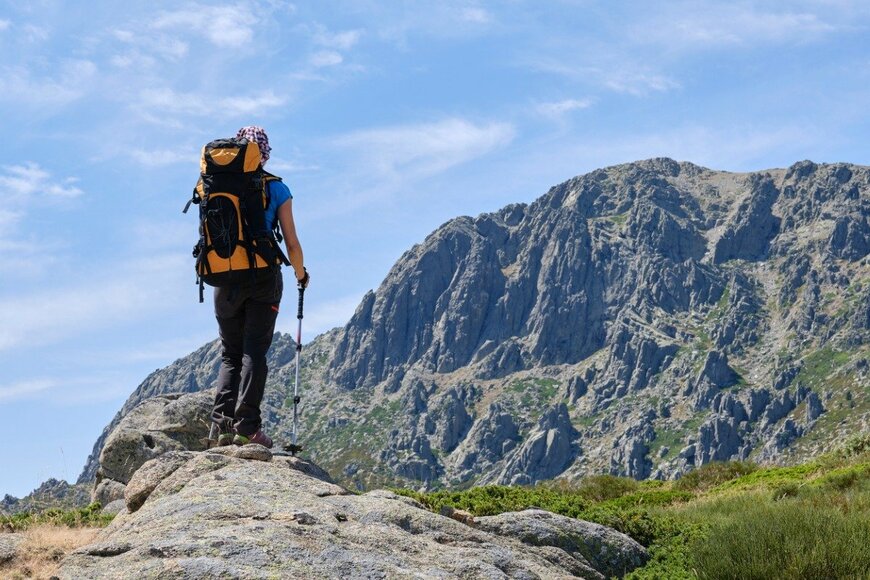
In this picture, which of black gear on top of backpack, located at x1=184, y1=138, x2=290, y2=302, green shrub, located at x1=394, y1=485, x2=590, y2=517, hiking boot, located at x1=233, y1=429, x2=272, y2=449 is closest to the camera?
black gear on top of backpack, located at x1=184, y1=138, x2=290, y2=302

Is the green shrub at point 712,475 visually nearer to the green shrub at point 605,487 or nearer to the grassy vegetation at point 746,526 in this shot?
the green shrub at point 605,487

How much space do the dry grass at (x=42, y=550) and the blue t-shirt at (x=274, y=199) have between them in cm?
431

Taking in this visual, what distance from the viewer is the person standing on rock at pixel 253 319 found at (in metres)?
11.5

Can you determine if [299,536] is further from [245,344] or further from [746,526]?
[746,526]

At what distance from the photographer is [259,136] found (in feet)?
38.4

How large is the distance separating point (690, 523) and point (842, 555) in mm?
3627

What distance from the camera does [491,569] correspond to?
25.2ft

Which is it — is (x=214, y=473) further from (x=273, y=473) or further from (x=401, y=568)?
(x=401, y=568)

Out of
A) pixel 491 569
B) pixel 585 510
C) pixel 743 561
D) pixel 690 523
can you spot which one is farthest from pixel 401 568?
pixel 690 523

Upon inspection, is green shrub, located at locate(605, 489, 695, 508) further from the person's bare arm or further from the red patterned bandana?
the red patterned bandana

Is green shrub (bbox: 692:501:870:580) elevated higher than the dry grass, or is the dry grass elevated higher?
the dry grass

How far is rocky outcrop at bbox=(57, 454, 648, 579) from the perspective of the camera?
6.80 metres

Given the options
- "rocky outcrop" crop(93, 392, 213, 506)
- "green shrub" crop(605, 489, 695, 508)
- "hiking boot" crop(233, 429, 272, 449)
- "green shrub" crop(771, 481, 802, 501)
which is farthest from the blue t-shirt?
"green shrub" crop(771, 481, 802, 501)

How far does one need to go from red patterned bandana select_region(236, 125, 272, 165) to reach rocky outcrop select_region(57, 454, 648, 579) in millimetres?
3907
